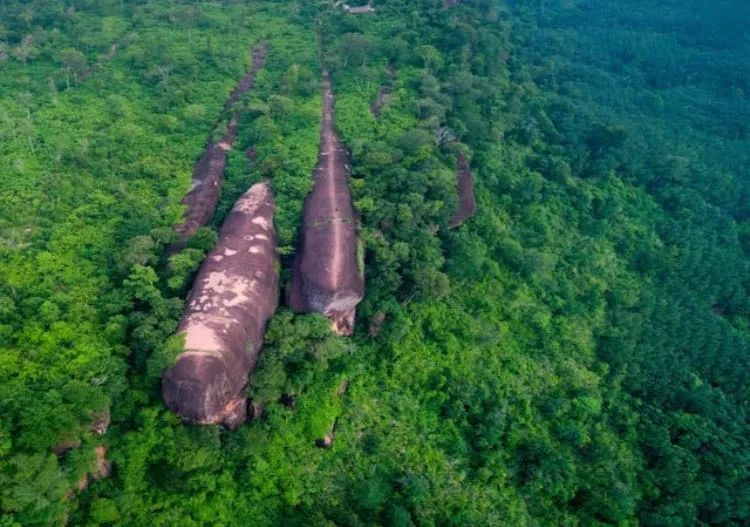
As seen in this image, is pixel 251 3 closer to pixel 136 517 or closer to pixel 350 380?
pixel 350 380

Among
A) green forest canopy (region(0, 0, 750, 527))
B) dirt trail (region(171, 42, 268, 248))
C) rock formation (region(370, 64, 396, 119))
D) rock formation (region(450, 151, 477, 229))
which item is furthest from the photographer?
rock formation (region(370, 64, 396, 119))

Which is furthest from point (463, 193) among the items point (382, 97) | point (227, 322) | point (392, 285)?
point (227, 322)

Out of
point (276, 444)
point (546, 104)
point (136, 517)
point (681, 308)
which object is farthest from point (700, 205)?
point (136, 517)

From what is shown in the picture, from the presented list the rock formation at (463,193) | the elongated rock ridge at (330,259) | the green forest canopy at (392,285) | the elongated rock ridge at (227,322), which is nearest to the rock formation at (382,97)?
the green forest canopy at (392,285)

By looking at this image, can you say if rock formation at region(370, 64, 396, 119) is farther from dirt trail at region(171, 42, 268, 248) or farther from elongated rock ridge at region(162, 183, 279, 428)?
elongated rock ridge at region(162, 183, 279, 428)

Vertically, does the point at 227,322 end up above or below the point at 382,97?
below

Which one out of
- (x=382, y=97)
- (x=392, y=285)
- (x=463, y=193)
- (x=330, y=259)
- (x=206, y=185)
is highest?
(x=382, y=97)

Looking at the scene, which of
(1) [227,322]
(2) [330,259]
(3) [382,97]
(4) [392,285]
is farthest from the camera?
(3) [382,97]

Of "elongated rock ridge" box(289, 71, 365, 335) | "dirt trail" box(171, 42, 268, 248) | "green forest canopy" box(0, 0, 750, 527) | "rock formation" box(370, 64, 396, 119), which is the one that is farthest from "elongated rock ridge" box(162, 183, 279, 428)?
"rock formation" box(370, 64, 396, 119)

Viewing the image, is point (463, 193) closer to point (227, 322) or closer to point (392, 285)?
point (392, 285)
